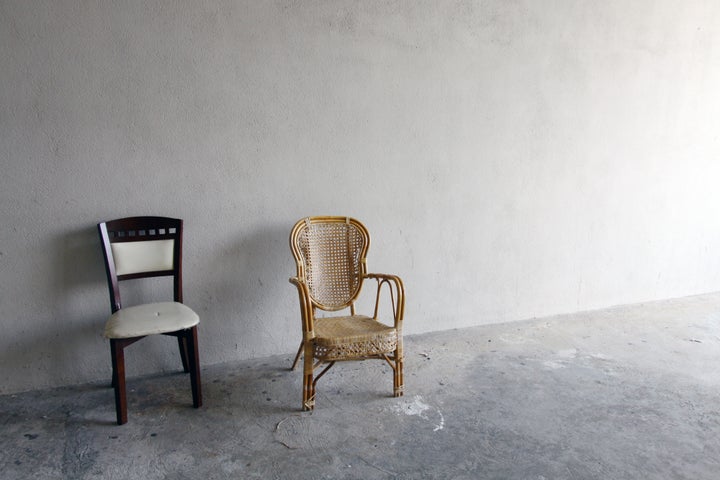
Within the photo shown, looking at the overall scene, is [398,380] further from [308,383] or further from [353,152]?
[353,152]

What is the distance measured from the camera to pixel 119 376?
7.91 ft

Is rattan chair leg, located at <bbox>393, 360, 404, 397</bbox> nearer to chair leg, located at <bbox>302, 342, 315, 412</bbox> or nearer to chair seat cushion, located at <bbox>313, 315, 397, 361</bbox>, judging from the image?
chair seat cushion, located at <bbox>313, 315, 397, 361</bbox>

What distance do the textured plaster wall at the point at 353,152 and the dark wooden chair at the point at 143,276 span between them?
0.48ft

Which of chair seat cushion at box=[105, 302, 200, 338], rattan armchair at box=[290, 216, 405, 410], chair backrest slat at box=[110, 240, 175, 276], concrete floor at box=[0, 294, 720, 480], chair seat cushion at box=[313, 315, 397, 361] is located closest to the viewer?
concrete floor at box=[0, 294, 720, 480]

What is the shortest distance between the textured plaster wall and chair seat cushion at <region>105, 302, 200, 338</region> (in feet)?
1.52

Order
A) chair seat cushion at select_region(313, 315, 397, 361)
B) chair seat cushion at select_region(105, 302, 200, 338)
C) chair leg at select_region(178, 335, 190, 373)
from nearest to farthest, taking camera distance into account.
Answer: chair seat cushion at select_region(105, 302, 200, 338)
chair seat cushion at select_region(313, 315, 397, 361)
chair leg at select_region(178, 335, 190, 373)

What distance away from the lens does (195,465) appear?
84.1 inches

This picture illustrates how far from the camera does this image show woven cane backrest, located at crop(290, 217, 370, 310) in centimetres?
304

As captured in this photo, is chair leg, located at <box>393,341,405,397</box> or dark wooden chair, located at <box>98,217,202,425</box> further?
chair leg, located at <box>393,341,405,397</box>

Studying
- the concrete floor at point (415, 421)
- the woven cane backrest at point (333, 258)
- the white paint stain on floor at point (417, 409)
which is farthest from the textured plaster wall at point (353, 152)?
the white paint stain on floor at point (417, 409)

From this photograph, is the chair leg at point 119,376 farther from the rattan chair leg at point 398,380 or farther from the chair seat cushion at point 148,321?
the rattan chair leg at point 398,380

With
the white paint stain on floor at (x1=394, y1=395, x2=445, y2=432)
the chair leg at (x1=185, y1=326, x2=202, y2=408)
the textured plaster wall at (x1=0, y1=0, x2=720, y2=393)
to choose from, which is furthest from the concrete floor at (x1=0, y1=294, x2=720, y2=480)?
the textured plaster wall at (x1=0, y1=0, x2=720, y2=393)

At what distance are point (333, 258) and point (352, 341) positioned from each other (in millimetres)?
719

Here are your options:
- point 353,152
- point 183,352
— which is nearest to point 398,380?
point 183,352
